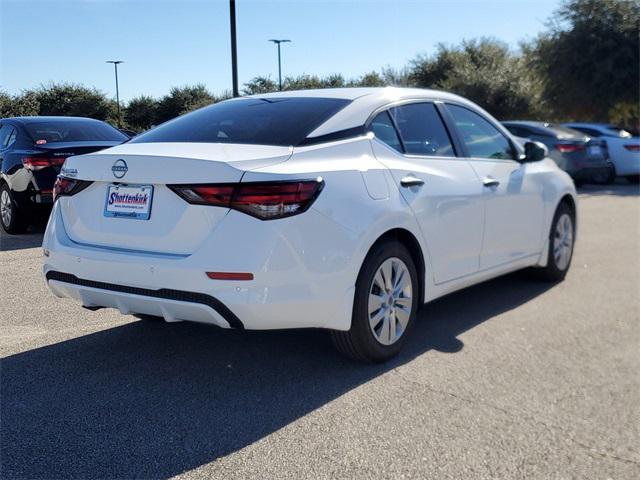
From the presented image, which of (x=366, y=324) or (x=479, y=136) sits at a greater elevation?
(x=479, y=136)

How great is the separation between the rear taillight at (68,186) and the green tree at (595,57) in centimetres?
2125

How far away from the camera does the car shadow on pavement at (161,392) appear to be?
3.05 metres

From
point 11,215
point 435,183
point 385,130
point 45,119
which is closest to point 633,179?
point 45,119

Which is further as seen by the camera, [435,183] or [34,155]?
[34,155]

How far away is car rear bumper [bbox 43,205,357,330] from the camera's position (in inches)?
138

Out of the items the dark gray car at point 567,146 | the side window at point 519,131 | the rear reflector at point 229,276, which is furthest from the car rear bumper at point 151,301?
the side window at point 519,131

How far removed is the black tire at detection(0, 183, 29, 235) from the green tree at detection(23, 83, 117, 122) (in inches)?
81.2

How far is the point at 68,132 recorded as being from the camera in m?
8.98

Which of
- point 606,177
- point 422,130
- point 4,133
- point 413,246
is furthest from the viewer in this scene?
point 606,177

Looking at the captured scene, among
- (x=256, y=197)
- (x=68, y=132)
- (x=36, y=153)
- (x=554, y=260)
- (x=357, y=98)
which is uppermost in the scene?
(x=357, y=98)

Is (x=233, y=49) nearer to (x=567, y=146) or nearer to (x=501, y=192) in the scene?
(x=567, y=146)

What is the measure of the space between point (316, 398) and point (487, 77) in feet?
122

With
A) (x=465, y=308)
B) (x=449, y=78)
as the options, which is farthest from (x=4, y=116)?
(x=449, y=78)

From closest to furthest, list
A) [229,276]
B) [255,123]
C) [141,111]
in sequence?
[229,276]
[255,123]
[141,111]
